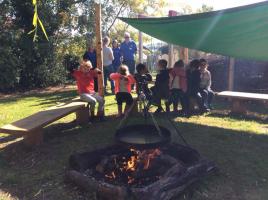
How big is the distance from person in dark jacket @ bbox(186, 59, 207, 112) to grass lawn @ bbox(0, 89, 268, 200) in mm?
472

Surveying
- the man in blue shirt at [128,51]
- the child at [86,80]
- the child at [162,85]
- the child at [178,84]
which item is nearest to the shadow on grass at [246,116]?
the child at [178,84]

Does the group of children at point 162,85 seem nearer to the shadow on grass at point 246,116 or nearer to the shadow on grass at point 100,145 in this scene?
the shadow on grass at point 246,116

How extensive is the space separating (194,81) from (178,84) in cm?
42

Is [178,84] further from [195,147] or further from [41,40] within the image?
[41,40]

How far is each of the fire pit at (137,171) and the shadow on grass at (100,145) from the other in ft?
0.61

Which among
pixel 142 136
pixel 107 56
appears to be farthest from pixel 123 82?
pixel 107 56

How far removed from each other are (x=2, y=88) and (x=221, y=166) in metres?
9.17

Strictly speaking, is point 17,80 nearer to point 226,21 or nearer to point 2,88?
point 2,88

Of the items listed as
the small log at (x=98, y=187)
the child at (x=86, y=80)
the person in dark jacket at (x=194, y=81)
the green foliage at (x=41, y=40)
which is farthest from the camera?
the green foliage at (x=41, y=40)

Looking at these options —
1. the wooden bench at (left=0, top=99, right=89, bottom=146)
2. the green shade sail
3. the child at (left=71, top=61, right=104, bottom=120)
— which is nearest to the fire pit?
the wooden bench at (left=0, top=99, right=89, bottom=146)

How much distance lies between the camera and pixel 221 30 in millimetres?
6223

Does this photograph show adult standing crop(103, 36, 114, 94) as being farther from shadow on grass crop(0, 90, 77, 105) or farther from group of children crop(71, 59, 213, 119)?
group of children crop(71, 59, 213, 119)

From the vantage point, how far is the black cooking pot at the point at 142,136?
4.00 meters

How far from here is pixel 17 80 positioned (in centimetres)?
1198
